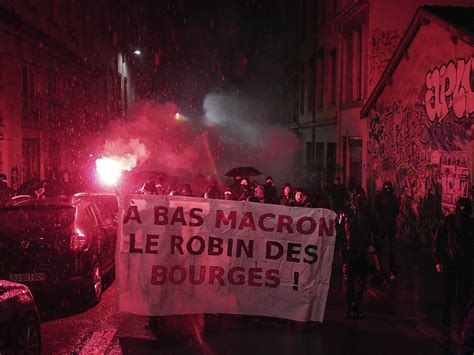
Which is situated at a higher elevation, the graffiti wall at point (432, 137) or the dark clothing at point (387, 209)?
the graffiti wall at point (432, 137)

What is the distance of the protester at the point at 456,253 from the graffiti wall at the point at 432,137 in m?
3.67

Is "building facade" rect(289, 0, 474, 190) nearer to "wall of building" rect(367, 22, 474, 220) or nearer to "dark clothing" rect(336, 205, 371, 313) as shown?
"wall of building" rect(367, 22, 474, 220)

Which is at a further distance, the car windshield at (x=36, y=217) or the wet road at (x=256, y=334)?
the car windshield at (x=36, y=217)

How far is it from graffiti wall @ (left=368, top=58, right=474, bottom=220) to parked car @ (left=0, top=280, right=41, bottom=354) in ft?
27.8

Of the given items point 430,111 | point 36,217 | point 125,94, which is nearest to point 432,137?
Answer: point 430,111

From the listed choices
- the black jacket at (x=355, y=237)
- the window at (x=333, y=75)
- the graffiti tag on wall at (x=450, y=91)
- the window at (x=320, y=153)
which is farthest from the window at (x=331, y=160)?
the black jacket at (x=355, y=237)

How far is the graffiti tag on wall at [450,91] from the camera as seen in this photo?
11711 millimetres

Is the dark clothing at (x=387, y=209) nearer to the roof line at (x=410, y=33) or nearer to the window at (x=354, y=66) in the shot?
the roof line at (x=410, y=33)

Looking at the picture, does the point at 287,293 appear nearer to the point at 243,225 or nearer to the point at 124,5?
the point at 243,225

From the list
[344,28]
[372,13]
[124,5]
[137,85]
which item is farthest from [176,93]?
[372,13]

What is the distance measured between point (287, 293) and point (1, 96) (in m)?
15.0

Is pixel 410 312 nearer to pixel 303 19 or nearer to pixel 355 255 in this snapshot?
pixel 355 255

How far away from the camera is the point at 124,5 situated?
44188 millimetres

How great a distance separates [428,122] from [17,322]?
417 inches
